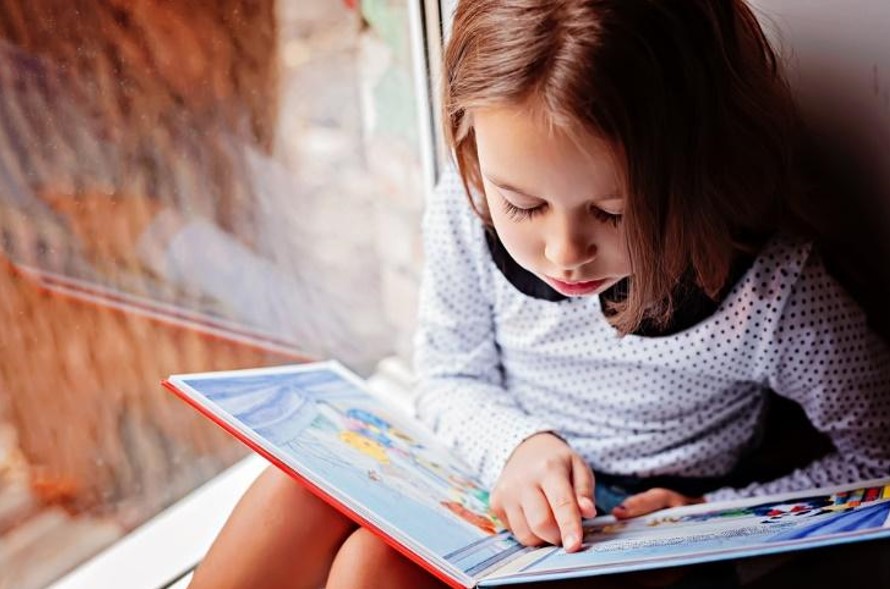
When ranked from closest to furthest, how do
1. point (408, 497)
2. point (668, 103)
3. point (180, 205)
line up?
point (668, 103) < point (408, 497) < point (180, 205)

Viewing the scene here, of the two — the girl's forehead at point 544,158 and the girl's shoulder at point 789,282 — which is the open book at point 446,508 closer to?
the girl's shoulder at point 789,282

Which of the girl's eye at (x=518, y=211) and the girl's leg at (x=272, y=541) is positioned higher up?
the girl's eye at (x=518, y=211)

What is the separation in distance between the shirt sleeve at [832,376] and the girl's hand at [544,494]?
147 mm

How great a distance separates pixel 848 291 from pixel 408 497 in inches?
16.9

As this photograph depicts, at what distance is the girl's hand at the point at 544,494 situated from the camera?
802 millimetres

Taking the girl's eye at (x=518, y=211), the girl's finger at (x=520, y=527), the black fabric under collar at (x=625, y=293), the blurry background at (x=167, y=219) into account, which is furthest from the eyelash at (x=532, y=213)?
the blurry background at (x=167, y=219)

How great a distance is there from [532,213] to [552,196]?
42 mm

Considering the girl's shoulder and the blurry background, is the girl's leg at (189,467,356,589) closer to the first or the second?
the blurry background

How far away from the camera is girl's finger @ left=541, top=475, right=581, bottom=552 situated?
0.78 meters

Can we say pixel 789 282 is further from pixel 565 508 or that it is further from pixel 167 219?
pixel 167 219

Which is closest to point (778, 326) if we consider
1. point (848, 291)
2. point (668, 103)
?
point (848, 291)

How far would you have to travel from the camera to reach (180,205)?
1.05 metres

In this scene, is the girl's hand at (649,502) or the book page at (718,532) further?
the girl's hand at (649,502)

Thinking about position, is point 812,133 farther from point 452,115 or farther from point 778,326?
point 452,115
